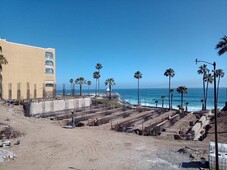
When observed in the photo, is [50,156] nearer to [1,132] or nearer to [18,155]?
[18,155]

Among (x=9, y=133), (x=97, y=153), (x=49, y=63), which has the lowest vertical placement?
(x=97, y=153)

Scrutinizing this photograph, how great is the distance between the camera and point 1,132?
23.5 meters

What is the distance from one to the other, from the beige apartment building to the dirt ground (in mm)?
33412

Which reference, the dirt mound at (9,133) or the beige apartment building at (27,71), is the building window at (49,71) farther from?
the dirt mound at (9,133)

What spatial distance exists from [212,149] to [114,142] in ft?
31.6

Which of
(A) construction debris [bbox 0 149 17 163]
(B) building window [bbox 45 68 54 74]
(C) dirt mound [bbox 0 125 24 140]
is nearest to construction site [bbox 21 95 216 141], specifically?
(C) dirt mound [bbox 0 125 24 140]

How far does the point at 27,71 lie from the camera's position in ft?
184

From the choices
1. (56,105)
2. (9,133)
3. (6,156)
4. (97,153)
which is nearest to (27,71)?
(56,105)

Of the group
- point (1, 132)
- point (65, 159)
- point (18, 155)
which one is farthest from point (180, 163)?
point (1, 132)

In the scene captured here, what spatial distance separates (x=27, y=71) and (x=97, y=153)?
44.9 m

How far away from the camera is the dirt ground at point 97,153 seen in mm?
15125

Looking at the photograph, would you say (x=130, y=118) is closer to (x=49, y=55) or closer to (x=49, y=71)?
(x=49, y=71)

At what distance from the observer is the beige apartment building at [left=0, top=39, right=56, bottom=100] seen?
51.2 metres

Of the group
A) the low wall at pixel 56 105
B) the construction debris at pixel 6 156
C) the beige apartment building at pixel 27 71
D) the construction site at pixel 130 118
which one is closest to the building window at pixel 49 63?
the beige apartment building at pixel 27 71
